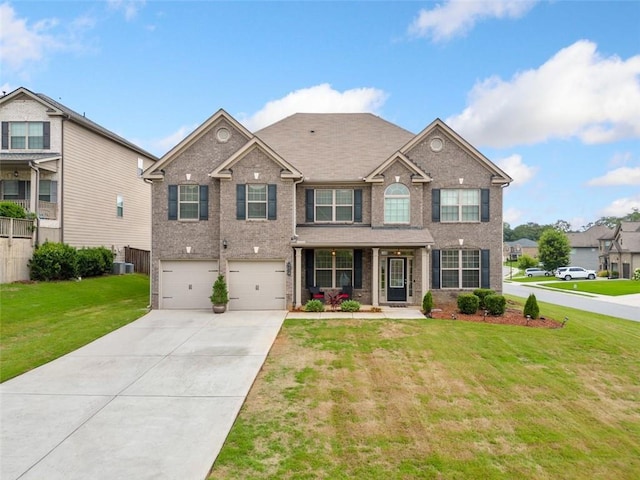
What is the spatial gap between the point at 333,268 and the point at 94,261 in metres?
13.9

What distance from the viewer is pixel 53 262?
19.0 meters

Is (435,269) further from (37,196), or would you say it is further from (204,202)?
(37,196)

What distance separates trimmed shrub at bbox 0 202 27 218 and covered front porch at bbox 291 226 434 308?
13519 mm

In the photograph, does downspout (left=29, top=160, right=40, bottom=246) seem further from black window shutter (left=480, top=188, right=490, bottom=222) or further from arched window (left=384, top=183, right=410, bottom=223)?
black window shutter (left=480, top=188, right=490, bottom=222)

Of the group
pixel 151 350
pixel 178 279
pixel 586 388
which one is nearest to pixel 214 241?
pixel 178 279

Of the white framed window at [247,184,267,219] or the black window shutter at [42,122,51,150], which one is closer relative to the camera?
the white framed window at [247,184,267,219]

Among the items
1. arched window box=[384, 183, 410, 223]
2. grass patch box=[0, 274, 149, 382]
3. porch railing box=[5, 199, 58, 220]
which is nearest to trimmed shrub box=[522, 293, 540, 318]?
arched window box=[384, 183, 410, 223]

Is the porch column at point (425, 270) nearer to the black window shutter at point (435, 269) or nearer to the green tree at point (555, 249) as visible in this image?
the black window shutter at point (435, 269)

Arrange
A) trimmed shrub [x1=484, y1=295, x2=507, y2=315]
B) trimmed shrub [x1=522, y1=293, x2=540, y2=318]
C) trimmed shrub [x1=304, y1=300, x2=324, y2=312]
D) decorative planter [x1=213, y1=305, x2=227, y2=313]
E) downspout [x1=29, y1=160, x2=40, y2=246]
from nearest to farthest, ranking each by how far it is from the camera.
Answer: trimmed shrub [x1=522, y1=293, x2=540, y2=318] → trimmed shrub [x1=484, y1=295, x2=507, y2=315] → decorative planter [x1=213, y1=305, x2=227, y2=313] → trimmed shrub [x1=304, y1=300, x2=324, y2=312] → downspout [x1=29, y1=160, x2=40, y2=246]

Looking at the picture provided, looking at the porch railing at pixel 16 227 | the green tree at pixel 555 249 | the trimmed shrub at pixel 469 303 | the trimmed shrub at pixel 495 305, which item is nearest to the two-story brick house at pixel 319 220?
the trimmed shrub at pixel 469 303

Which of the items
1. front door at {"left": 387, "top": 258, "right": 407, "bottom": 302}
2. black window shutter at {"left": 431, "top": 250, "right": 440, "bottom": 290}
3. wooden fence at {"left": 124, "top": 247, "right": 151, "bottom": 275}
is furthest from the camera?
wooden fence at {"left": 124, "top": 247, "right": 151, "bottom": 275}

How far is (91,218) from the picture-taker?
76.9 ft

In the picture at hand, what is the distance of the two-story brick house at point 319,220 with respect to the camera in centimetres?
1672

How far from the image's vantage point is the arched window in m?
18.0
